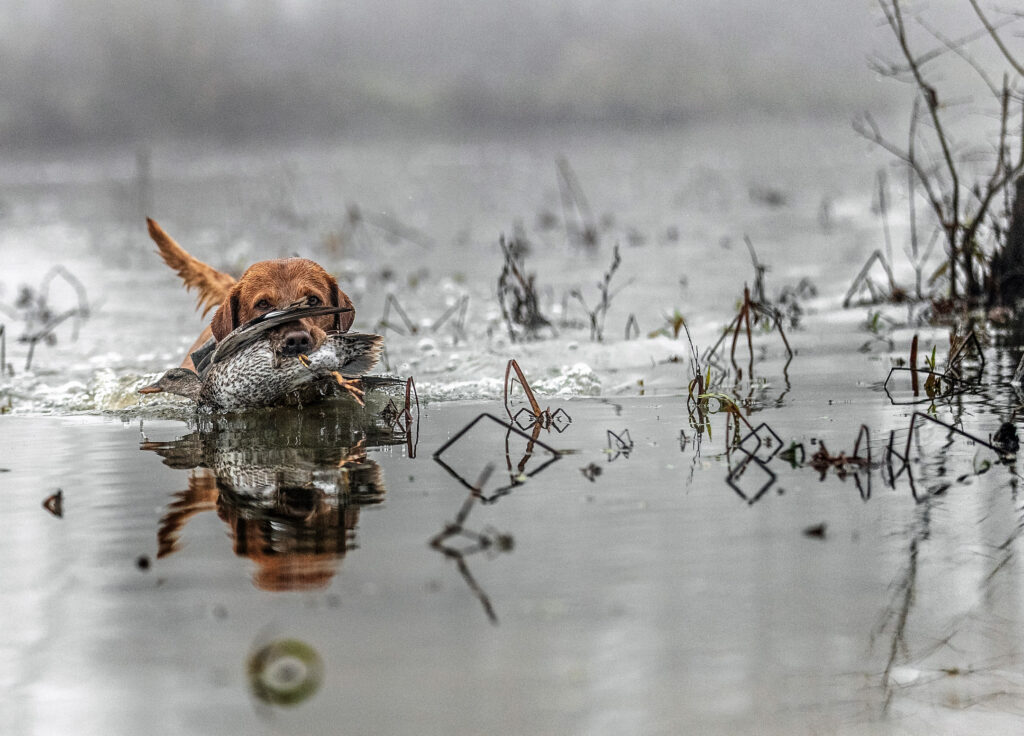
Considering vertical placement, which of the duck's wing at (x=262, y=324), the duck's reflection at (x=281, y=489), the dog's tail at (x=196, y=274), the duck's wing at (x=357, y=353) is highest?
the dog's tail at (x=196, y=274)

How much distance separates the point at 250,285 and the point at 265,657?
2588mm

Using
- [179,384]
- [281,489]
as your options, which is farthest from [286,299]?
[281,489]

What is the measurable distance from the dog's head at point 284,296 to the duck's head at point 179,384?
0.24 metres

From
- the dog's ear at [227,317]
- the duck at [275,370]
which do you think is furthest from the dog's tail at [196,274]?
the duck at [275,370]

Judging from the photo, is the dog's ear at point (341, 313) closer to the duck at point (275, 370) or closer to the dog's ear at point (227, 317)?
the duck at point (275, 370)

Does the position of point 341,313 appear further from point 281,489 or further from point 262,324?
point 281,489

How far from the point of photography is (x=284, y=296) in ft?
14.0

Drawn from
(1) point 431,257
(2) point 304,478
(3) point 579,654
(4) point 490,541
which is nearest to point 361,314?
(1) point 431,257

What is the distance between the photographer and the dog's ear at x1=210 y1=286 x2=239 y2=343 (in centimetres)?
439

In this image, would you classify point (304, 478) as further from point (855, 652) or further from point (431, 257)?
point (431, 257)

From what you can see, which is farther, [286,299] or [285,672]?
[286,299]

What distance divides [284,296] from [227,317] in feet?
1.17

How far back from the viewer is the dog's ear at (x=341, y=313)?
448cm

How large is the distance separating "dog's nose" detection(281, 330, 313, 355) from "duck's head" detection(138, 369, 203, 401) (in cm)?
60
